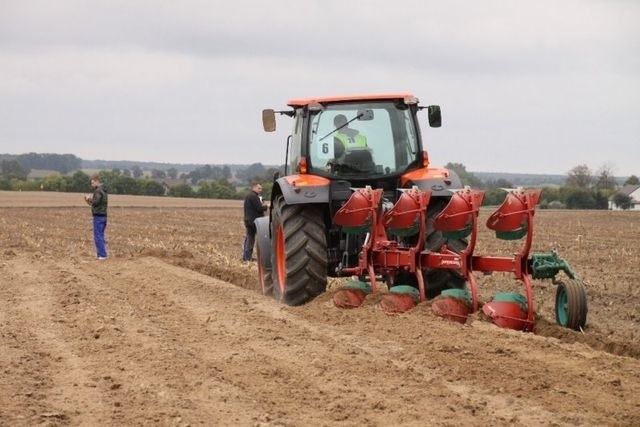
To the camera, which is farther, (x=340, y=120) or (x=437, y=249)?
(x=340, y=120)

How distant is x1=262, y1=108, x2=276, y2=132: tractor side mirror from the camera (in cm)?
1007

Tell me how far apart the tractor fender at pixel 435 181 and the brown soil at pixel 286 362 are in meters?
1.26

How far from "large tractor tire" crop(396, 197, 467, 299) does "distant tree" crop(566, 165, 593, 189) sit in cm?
7596

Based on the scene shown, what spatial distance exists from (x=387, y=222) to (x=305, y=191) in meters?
0.92

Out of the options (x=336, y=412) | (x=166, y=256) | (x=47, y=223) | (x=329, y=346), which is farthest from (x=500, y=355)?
(x=47, y=223)

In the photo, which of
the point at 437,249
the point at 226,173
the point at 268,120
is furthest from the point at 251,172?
the point at 437,249

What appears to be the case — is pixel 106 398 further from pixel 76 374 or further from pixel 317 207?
pixel 317 207

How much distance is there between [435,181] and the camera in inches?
370

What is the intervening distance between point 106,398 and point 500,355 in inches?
96.4

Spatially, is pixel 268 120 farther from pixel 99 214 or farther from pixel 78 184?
pixel 78 184

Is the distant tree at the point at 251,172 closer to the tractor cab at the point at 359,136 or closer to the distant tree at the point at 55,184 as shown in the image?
the distant tree at the point at 55,184

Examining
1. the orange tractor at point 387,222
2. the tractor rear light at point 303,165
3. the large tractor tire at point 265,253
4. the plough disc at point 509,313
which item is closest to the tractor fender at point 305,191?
the orange tractor at point 387,222

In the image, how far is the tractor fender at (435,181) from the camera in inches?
367

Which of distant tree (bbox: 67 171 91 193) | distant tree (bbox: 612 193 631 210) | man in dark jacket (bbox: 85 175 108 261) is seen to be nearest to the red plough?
man in dark jacket (bbox: 85 175 108 261)
